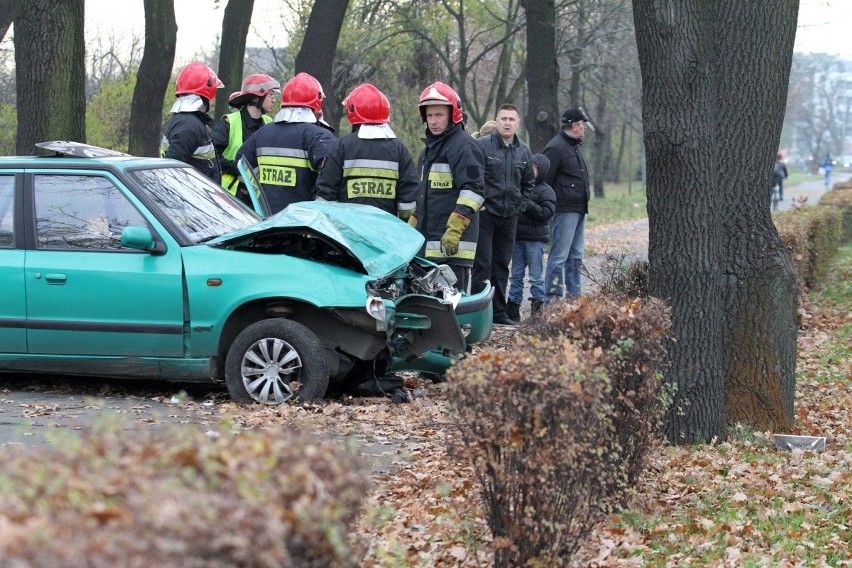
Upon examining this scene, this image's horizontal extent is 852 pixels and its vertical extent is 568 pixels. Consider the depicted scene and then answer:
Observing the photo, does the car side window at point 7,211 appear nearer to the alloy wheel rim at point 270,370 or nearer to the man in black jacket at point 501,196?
the alloy wheel rim at point 270,370

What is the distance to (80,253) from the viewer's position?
7.46 meters

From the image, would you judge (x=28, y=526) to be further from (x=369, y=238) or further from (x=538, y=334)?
(x=369, y=238)

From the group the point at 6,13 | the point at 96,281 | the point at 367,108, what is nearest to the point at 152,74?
the point at 6,13

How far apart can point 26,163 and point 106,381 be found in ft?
5.25

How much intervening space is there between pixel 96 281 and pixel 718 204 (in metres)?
3.88

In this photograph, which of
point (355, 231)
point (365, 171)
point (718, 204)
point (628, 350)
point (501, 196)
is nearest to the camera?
point (628, 350)

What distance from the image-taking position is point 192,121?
991 cm

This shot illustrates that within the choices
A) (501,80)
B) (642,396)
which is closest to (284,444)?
(642,396)

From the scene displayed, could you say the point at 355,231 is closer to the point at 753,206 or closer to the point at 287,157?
the point at 287,157

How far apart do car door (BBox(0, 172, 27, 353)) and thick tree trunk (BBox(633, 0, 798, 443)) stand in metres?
3.97

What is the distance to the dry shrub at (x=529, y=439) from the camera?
161 inches

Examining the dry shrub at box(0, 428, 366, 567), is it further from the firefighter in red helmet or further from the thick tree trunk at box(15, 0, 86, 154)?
the thick tree trunk at box(15, 0, 86, 154)

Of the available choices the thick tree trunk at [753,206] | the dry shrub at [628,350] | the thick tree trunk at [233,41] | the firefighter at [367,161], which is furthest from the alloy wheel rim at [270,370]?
the thick tree trunk at [233,41]

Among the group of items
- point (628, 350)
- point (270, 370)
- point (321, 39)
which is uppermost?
point (321, 39)
